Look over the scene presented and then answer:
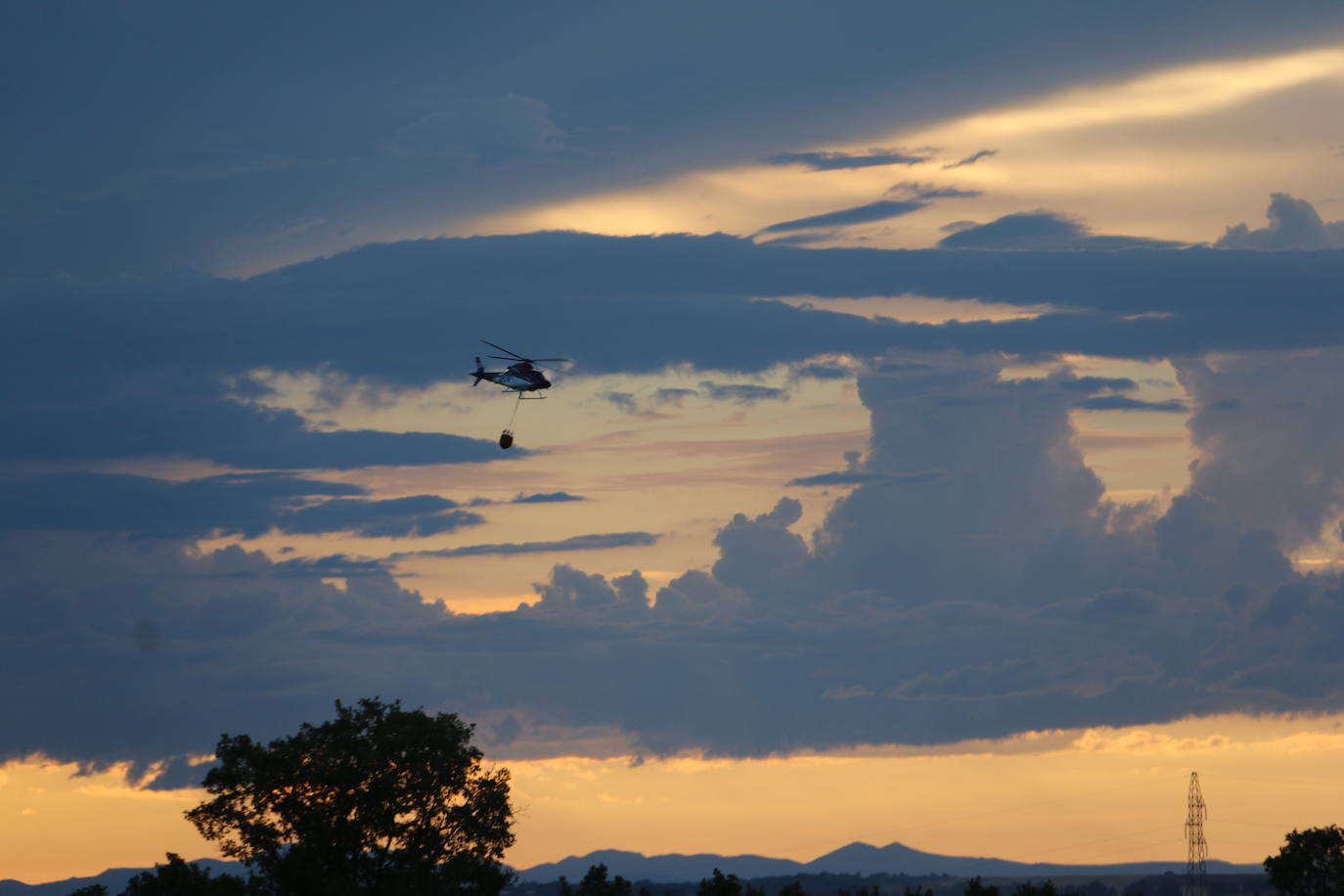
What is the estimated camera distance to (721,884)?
389ft

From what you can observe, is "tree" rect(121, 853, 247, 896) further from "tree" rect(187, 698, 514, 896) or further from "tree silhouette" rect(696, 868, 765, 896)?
"tree silhouette" rect(696, 868, 765, 896)

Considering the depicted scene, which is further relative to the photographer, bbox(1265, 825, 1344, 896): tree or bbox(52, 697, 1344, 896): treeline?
bbox(1265, 825, 1344, 896): tree

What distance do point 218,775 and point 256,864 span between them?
6.80 metres

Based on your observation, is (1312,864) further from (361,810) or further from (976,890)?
(361,810)

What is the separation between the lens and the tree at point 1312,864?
140 meters

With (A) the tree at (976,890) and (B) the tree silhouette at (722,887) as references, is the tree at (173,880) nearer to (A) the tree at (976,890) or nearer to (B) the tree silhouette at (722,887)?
(B) the tree silhouette at (722,887)

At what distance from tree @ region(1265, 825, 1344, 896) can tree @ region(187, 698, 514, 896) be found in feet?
232

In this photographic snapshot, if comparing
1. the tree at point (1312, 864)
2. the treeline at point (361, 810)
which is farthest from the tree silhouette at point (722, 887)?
the tree at point (1312, 864)

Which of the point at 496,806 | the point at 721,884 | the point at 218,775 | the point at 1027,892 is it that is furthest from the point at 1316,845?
the point at 218,775

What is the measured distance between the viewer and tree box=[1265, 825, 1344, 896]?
140 metres

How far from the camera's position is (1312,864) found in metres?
141

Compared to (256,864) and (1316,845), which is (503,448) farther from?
(1316,845)

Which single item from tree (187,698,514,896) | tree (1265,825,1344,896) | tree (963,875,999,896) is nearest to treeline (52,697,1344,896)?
tree (187,698,514,896)

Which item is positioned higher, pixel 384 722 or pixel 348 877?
pixel 384 722
